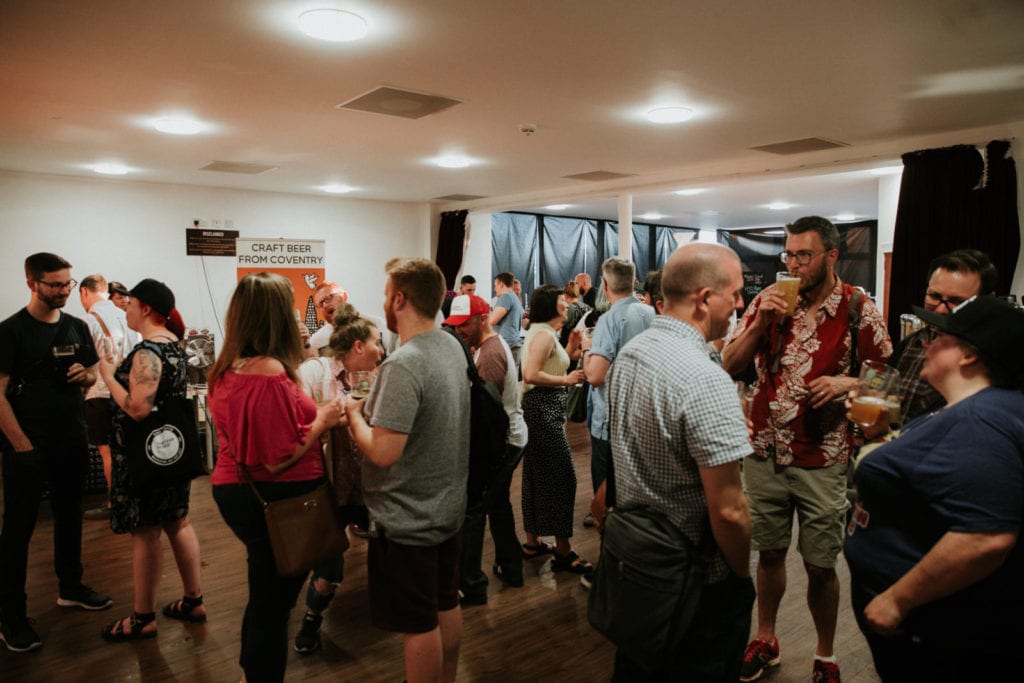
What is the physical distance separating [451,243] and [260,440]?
737 centimetres

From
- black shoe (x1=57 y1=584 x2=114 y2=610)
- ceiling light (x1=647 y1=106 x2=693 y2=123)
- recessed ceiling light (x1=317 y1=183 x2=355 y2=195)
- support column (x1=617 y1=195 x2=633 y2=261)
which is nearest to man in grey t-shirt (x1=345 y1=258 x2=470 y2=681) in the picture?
black shoe (x1=57 y1=584 x2=114 y2=610)

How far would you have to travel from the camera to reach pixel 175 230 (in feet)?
24.5

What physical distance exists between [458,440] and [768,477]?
122 cm

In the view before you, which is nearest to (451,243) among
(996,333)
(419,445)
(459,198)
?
(459,198)

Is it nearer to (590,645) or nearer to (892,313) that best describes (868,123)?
(892,313)

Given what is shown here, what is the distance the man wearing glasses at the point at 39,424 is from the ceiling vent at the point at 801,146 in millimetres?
5044

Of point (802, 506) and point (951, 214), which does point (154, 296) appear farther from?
point (951, 214)

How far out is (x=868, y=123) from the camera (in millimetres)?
4598

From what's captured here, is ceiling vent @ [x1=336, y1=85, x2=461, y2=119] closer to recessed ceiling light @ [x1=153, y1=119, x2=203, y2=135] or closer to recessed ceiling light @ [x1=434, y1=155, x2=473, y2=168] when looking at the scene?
recessed ceiling light @ [x1=153, y1=119, x2=203, y2=135]

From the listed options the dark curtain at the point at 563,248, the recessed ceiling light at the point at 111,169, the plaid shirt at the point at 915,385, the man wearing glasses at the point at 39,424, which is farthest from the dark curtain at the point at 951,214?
the recessed ceiling light at the point at 111,169

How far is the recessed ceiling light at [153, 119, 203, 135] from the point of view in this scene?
4453 millimetres

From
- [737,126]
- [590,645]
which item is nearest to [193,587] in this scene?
[590,645]

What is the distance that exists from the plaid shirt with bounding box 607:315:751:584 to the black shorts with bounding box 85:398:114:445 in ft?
8.28

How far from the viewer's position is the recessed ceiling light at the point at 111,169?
244 inches
